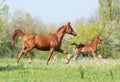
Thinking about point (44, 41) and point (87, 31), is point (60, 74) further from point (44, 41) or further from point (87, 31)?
point (87, 31)

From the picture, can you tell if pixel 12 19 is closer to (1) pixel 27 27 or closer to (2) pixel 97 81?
(1) pixel 27 27

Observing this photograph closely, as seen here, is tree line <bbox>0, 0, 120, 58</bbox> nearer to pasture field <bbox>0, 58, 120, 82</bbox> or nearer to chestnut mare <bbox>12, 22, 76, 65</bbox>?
chestnut mare <bbox>12, 22, 76, 65</bbox>

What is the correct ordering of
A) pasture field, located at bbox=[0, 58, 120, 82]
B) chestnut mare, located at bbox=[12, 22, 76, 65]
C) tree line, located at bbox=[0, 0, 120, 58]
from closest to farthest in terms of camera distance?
pasture field, located at bbox=[0, 58, 120, 82], chestnut mare, located at bbox=[12, 22, 76, 65], tree line, located at bbox=[0, 0, 120, 58]

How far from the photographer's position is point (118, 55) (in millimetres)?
37688

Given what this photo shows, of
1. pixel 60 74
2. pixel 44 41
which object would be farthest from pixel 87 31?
pixel 60 74

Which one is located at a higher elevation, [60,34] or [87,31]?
[60,34]

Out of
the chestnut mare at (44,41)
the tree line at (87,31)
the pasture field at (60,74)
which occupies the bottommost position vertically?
the tree line at (87,31)

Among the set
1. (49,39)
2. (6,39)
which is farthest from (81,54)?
(6,39)

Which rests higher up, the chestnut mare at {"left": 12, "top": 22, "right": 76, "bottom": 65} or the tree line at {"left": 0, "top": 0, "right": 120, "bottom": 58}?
the chestnut mare at {"left": 12, "top": 22, "right": 76, "bottom": 65}

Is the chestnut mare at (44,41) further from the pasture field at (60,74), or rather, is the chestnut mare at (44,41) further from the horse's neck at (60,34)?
the pasture field at (60,74)

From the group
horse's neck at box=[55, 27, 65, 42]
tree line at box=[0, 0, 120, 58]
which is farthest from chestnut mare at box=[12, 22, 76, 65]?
tree line at box=[0, 0, 120, 58]

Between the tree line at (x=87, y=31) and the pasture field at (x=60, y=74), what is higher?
the pasture field at (x=60, y=74)

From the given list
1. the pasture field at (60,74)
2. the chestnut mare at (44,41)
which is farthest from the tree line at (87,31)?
the pasture field at (60,74)

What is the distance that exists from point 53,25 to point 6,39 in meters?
40.0
